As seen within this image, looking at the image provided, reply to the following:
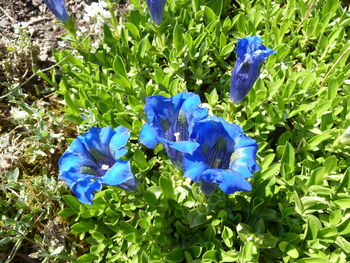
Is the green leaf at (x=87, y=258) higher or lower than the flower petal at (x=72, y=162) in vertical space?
lower

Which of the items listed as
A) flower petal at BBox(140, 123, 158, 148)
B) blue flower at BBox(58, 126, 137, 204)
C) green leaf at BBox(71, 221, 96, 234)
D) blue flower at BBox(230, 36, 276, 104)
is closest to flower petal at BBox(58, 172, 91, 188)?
blue flower at BBox(58, 126, 137, 204)

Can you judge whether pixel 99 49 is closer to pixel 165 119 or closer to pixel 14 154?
pixel 14 154

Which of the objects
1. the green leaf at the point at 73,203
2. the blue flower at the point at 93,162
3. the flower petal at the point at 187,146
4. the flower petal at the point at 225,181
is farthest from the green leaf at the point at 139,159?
the flower petal at the point at 225,181

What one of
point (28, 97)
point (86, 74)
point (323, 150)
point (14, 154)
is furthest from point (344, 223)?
point (28, 97)

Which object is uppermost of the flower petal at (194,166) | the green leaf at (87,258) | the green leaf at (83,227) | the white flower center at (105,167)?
the flower petal at (194,166)

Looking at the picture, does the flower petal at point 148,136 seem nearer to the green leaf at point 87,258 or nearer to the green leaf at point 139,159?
the green leaf at point 139,159

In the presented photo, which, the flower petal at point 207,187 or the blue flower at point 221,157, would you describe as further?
the flower petal at point 207,187

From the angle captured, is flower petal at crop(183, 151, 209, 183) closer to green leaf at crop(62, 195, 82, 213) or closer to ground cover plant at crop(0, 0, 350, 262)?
ground cover plant at crop(0, 0, 350, 262)

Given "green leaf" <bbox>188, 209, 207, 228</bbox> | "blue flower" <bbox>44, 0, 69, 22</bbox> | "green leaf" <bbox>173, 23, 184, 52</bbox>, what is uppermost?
"blue flower" <bbox>44, 0, 69, 22</bbox>
